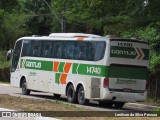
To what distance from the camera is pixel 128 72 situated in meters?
20.4

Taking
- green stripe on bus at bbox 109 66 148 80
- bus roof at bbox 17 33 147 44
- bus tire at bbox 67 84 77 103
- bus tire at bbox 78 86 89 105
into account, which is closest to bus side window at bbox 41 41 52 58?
bus roof at bbox 17 33 147 44

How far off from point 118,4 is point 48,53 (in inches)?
172

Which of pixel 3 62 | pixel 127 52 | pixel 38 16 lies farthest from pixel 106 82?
pixel 38 16

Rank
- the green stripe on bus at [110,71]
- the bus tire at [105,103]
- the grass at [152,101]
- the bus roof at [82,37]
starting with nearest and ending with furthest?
the green stripe on bus at [110,71] < the bus roof at [82,37] < the bus tire at [105,103] < the grass at [152,101]

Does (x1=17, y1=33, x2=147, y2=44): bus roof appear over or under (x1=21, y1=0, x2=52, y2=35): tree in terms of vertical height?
under

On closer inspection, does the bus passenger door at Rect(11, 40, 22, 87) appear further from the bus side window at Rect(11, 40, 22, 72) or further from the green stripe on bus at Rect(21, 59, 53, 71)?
the green stripe on bus at Rect(21, 59, 53, 71)

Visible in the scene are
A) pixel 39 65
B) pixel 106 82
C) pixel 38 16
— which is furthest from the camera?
pixel 38 16

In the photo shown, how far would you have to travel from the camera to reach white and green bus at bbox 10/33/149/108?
2020cm

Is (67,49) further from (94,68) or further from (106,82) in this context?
(106,82)

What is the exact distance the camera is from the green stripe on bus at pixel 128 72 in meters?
20.2

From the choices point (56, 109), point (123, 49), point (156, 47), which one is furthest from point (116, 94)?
point (156, 47)

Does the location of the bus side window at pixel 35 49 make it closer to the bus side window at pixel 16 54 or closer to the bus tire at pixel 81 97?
the bus side window at pixel 16 54

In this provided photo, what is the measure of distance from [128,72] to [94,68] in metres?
1.46

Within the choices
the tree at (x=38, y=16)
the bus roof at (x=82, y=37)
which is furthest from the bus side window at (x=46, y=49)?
the tree at (x=38, y=16)
